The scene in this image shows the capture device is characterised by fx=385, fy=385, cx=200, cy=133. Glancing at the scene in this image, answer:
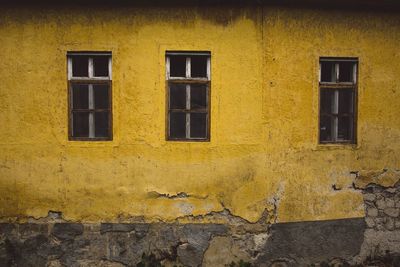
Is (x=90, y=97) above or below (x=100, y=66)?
below

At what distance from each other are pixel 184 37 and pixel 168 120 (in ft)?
3.82

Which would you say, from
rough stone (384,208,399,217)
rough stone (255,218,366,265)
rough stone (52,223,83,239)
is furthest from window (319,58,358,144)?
rough stone (52,223,83,239)

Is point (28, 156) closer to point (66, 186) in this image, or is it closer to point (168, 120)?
point (66, 186)

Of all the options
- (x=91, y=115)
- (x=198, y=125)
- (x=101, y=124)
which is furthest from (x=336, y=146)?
(x=91, y=115)

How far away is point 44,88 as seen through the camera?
17.3 ft

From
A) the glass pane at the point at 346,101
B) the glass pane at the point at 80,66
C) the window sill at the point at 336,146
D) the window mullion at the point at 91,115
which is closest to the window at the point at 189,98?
the window mullion at the point at 91,115

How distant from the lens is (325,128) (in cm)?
571

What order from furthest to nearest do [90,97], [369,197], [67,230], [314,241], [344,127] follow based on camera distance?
[344,127]
[369,197]
[314,241]
[90,97]
[67,230]

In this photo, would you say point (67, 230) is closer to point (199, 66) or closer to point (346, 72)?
point (199, 66)

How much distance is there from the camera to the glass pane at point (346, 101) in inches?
224

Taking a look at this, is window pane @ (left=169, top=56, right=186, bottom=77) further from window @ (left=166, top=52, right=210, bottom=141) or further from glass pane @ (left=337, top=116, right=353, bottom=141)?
glass pane @ (left=337, top=116, right=353, bottom=141)

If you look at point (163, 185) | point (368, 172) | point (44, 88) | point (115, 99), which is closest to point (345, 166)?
point (368, 172)

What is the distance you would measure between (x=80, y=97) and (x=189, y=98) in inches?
60.0

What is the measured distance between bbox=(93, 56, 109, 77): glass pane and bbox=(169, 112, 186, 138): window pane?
1108 mm
